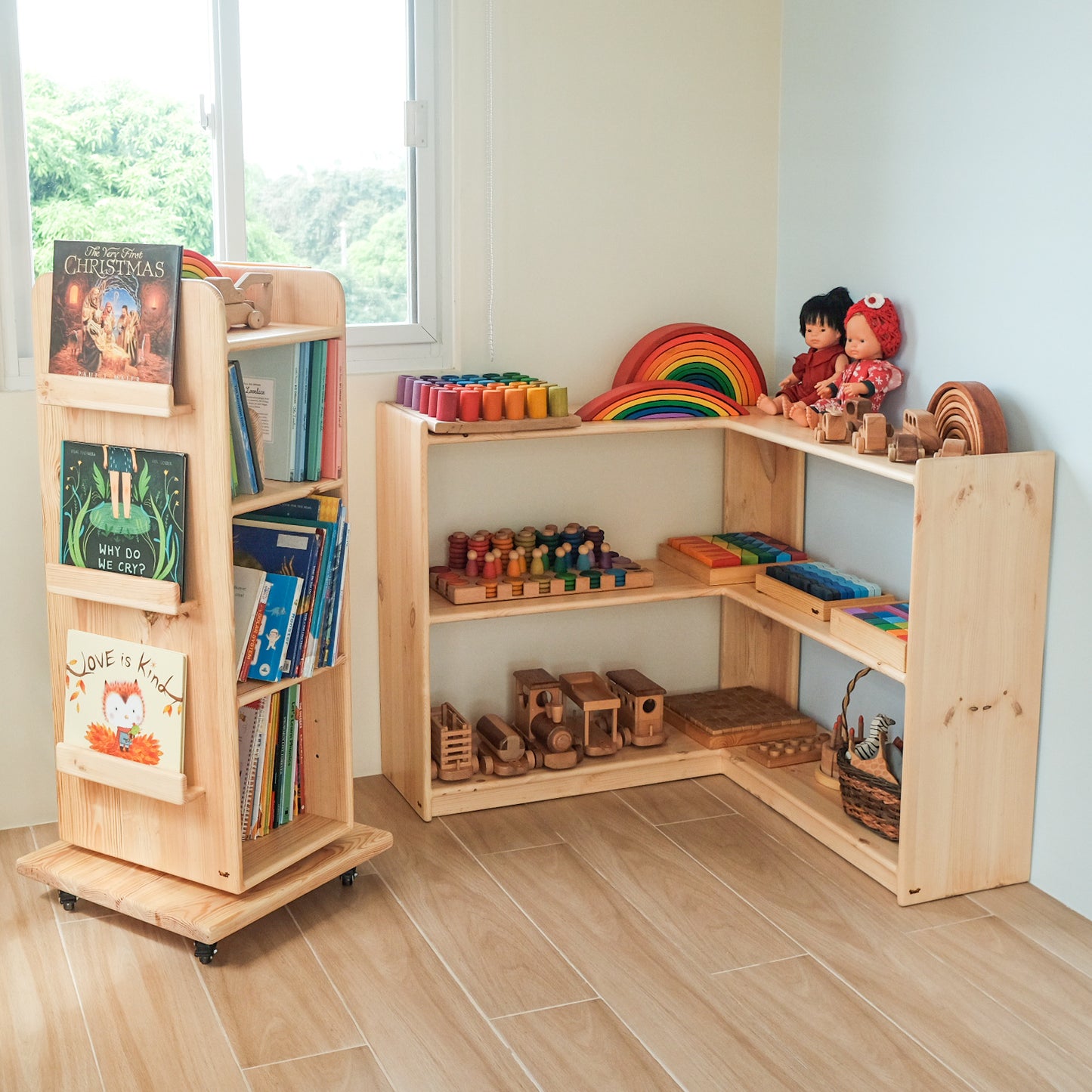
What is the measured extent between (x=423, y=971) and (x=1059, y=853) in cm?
123

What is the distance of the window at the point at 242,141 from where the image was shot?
2.65m

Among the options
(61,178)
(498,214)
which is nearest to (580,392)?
(498,214)

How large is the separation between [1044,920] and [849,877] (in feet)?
1.21

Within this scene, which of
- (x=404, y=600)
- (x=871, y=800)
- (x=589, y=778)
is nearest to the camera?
(x=871, y=800)

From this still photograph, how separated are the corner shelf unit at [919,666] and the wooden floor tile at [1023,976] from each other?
0.45ft

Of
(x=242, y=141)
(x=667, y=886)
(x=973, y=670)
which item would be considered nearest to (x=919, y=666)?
(x=973, y=670)

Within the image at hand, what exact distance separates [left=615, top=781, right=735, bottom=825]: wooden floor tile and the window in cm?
114

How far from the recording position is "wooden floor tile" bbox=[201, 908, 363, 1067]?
6.78 feet

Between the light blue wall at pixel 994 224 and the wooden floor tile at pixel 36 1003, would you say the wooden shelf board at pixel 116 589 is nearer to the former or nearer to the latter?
the wooden floor tile at pixel 36 1003

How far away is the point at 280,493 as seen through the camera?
2.37m

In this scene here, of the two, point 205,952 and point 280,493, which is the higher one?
point 280,493

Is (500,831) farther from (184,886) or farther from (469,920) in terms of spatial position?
(184,886)

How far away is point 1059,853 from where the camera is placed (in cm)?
251

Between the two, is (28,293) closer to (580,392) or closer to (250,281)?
(250,281)
